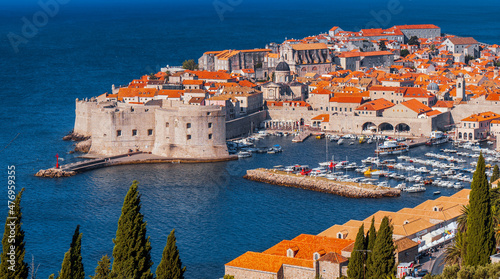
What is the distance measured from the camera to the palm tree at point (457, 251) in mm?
26422

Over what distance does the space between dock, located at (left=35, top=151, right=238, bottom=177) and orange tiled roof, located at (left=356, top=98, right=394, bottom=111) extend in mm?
10483

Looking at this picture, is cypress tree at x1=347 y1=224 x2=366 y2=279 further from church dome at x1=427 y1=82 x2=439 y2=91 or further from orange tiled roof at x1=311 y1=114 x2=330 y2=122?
church dome at x1=427 y1=82 x2=439 y2=91

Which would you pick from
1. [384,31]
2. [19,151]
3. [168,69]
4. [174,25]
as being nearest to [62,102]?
[168,69]

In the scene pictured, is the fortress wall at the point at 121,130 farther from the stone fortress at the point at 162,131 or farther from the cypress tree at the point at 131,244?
the cypress tree at the point at 131,244

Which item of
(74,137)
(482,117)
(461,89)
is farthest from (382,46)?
(74,137)

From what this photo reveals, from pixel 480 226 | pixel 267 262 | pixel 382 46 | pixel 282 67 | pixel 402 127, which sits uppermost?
pixel 382 46

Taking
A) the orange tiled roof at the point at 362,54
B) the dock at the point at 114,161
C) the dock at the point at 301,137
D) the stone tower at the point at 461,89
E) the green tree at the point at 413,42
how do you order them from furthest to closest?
the green tree at the point at 413,42
the orange tiled roof at the point at 362,54
the stone tower at the point at 461,89
the dock at the point at 301,137
the dock at the point at 114,161

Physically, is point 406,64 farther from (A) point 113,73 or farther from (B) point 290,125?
(A) point 113,73

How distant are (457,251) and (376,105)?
98.6 ft

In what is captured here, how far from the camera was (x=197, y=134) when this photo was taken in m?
49.2

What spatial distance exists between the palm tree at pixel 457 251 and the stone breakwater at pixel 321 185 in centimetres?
1236

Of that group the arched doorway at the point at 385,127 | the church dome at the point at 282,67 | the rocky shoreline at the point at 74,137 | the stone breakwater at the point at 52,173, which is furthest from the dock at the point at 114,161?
the church dome at the point at 282,67

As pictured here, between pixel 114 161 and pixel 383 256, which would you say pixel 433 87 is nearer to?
pixel 114 161

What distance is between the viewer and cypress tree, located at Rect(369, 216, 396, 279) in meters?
25.0
